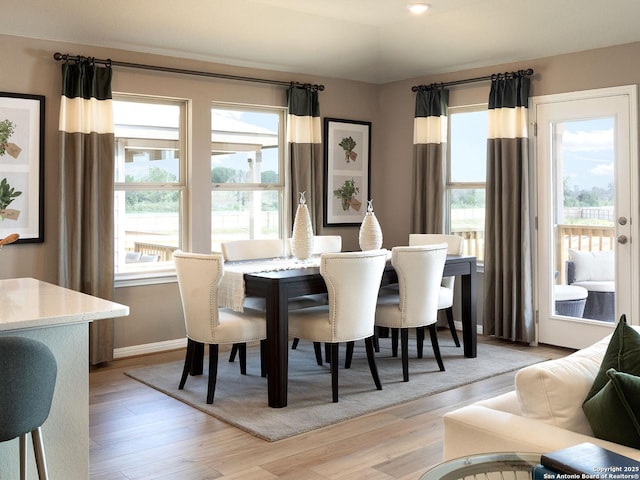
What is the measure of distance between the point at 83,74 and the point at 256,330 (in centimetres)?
231

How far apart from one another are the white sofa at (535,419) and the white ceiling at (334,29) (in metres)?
3.73

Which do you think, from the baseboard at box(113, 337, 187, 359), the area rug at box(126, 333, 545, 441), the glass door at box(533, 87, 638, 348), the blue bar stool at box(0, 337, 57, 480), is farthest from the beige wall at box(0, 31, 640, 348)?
the blue bar stool at box(0, 337, 57, 480)

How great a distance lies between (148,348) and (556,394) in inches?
160

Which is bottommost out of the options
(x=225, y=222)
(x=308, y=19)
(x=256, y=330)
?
(x=256, y=330)

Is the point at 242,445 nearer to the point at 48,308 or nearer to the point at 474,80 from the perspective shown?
the point at 48,308

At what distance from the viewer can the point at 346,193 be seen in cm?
668

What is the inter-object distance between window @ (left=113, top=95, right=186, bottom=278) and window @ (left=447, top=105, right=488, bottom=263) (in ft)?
8.41

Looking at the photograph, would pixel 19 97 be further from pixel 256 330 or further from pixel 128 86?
pixel 256 330

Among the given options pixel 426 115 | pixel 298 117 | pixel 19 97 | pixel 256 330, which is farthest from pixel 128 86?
pixel 426 115

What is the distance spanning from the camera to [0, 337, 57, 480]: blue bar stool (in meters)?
1.96

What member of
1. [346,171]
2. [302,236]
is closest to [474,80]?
[346,171]

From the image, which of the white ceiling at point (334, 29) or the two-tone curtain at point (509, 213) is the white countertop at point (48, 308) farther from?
the two-tone curtain at point (509, 213)

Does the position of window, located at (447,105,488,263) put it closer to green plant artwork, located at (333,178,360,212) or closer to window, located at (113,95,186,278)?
green plant artwork, located at (333,178,360,212)

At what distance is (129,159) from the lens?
5.32m
